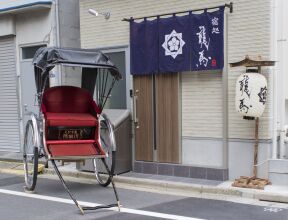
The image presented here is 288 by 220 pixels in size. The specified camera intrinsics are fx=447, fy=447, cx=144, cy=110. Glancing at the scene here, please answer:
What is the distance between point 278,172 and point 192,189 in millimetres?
1596

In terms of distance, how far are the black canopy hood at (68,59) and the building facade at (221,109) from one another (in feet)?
5.28

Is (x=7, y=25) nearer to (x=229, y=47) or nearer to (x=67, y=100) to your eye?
(x=67, y=100)

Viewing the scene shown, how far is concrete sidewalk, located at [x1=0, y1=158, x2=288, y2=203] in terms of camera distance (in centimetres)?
768

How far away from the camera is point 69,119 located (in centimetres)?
855

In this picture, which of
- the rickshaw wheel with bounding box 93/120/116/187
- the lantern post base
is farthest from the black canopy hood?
the lantern post base

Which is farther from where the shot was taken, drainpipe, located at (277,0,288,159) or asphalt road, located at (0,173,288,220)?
drainpipe, located at (277,0,288,159)

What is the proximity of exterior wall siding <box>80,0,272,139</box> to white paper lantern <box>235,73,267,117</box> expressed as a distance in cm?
39

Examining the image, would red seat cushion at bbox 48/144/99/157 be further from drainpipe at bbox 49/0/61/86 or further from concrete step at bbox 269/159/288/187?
drainpipe at bbox 49/0/61/86

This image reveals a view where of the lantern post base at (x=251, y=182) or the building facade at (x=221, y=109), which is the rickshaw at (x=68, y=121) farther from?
the lantern post base at (x=251, y=182)

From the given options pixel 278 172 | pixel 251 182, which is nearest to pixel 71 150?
pixel 251 182

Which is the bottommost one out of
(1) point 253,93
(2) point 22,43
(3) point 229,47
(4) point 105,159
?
(4) point 105,159

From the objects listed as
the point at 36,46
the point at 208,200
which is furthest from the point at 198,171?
the point at 36,46

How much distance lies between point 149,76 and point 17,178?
384 cm

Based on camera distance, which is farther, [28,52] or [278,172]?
[28,52]
